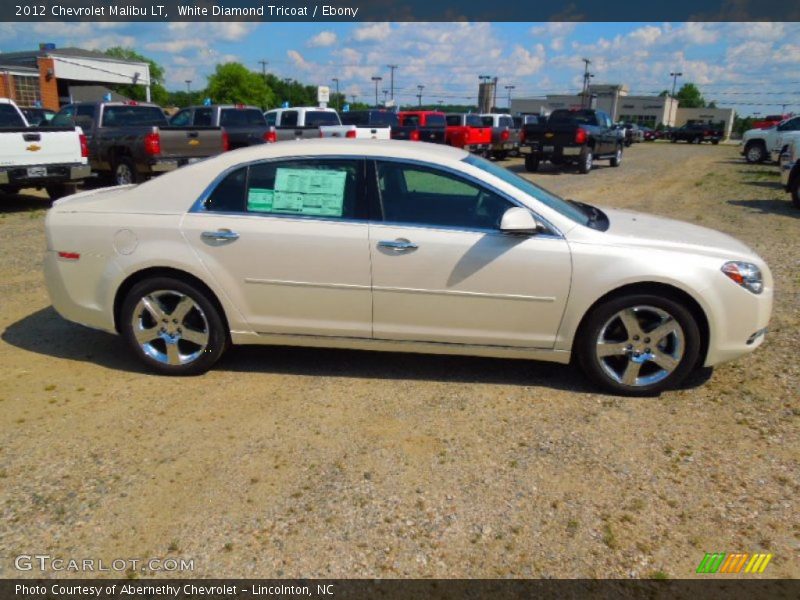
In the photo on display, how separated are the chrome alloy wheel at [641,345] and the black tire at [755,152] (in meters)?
24.3

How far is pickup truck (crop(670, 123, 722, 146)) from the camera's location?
51.9 meters

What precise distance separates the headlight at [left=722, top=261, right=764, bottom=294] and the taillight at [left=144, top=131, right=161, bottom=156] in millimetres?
10602

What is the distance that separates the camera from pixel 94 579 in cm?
252

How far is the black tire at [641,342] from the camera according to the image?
3.92 metres

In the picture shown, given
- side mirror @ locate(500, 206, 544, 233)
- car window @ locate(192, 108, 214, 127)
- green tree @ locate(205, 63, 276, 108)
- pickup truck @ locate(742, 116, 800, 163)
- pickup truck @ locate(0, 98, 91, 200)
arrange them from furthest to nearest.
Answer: green tree @ locate(205, 63, 276, 108), pickup truck @ locate(742, 116, 800, 163), car window @ locate(192, 108, 214, 127), pickup truck @ locate(0, 98, 91, 200), side mirror @ locate(500, 206, 544, 233)

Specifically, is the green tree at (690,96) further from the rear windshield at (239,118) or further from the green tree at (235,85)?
the rear windshield at (239,118)

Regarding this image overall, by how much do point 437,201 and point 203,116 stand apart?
514 inches

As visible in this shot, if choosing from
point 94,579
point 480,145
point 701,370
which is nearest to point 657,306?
point 701,370

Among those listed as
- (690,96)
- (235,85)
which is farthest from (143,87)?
(690,96)

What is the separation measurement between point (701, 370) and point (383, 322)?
7.75 feet

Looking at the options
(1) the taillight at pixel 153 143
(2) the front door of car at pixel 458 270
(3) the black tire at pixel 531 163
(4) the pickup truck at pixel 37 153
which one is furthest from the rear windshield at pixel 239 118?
(2) the front door of car at pixel 458 270

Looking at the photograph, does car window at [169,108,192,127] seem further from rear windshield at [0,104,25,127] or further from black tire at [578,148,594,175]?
black tire at [578,148,594,175]

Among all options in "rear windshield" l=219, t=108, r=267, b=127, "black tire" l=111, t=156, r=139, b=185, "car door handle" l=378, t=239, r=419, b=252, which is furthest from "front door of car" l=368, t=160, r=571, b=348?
"rear windshield" l=219, t=108, r=267, b=127
